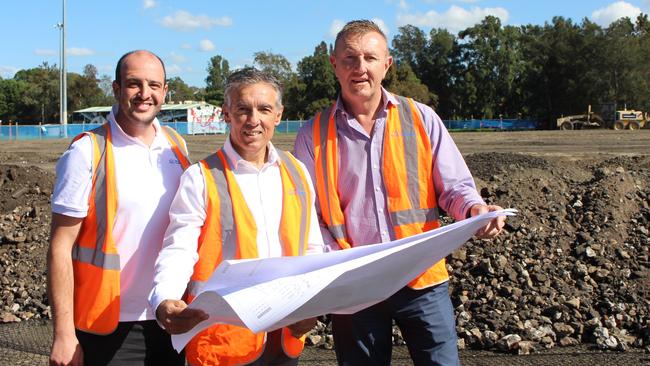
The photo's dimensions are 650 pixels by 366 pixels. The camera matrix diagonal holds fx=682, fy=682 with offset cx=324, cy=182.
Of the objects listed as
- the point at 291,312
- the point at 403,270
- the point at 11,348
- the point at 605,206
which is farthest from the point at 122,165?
the point at 605,206

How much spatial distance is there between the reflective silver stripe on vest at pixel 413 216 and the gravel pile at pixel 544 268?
113 inches

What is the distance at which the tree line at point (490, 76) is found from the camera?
5984 centimetres

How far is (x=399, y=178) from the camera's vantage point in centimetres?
307

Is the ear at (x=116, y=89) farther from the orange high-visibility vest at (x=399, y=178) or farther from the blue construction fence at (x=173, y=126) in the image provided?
the blue construction fence at (x=173, y=126)

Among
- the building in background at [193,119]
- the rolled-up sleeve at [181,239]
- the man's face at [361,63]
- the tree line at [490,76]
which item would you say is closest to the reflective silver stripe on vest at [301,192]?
the rolled-up sleeve at [181,239]

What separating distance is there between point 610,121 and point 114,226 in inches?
2041

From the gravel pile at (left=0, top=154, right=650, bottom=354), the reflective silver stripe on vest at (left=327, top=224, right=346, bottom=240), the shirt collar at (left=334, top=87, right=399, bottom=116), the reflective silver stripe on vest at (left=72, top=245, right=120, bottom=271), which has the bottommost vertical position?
the gravel pile at (left=0, top=154, right=650, bottom=354)

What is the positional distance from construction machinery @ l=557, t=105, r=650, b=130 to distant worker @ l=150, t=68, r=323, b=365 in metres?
47.4

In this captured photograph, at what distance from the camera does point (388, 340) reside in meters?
3.12

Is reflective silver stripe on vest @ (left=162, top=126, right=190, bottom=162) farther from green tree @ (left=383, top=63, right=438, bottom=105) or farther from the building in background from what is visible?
green tree @ (left=383, top=63, right=438, bottom=105)

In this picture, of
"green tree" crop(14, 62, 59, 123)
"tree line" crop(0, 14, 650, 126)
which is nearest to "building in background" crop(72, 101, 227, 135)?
"tree line" crop(0, 14, 650, 126)

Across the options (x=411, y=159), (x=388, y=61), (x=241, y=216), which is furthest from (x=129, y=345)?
(x=388, y=61)

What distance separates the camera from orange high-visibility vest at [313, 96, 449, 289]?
303 centimetres

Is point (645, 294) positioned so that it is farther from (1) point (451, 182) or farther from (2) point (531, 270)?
(1) point (451, 182)
